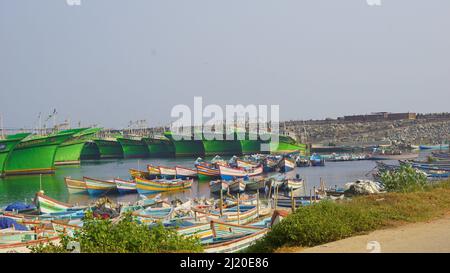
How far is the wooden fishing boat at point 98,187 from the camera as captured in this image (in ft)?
92.3

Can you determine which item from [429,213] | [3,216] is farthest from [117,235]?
[3,216]

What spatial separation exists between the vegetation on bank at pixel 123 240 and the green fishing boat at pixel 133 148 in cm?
5910

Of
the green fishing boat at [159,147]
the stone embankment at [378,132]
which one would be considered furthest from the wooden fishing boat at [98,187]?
the stone embankment at [378,132]

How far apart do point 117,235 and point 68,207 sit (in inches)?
595

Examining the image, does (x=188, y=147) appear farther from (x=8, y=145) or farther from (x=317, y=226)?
(x=317, y=226)

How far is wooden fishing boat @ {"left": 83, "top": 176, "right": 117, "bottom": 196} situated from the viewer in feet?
92.3

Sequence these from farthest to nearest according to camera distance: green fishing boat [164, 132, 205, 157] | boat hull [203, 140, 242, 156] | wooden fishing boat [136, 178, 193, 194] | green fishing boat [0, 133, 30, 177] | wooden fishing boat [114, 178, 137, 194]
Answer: green fishing boat [164, 132, 205, 157], boat hull [203, 140, 242, 156], green fishing boat [0, 133, 30, 177], wooden fishing boat [114, 178, 137, 194], wooden fishing boat [136, 178, 193, 194]

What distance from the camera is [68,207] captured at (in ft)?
66.3

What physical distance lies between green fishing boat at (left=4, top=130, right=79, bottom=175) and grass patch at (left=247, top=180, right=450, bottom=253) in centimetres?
3688

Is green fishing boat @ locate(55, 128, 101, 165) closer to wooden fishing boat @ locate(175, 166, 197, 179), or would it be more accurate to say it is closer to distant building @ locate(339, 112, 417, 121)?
wooden fishing boat @ locate(175, 166, 197, 179)

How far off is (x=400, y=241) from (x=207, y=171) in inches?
1098

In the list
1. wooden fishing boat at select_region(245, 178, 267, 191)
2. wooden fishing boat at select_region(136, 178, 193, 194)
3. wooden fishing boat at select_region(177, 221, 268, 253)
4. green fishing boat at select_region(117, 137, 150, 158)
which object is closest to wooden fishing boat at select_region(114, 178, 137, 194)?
wooden fishing boat at select_region(136, 178, 193, 194)

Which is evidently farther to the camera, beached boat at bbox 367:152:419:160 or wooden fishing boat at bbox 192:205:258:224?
beached boat at bbox 367:152:419:160

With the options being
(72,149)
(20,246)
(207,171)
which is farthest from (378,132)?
(20,246)
